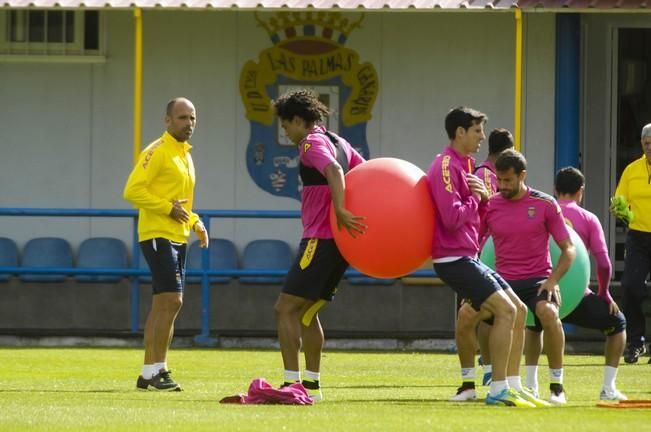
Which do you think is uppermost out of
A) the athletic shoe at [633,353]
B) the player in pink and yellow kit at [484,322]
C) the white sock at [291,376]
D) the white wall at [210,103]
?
the white wall at [210,103]

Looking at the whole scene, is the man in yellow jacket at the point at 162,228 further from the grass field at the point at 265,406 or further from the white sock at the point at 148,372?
the grass field at the point at 265,406

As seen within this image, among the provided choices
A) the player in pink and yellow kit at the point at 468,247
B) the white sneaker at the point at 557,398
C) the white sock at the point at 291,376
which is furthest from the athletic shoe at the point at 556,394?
the white sock at the point at 291,376

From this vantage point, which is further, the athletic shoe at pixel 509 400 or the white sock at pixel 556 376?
the white sock at pixel 556 376

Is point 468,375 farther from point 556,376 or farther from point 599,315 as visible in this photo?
point 599,315

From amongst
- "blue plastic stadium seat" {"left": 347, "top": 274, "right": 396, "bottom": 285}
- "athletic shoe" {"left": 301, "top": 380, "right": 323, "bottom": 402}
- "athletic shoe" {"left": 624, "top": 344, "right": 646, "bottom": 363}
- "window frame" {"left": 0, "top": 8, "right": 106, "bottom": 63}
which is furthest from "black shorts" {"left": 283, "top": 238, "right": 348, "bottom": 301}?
"window frame" {"left": 0, "top": 8, "right": 106, "bottom": 63}

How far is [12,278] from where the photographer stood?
59.5ft

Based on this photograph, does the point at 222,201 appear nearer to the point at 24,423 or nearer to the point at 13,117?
the point at 13,117

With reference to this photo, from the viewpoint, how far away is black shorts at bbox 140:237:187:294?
12.2 m

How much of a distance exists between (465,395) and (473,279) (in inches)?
49.4

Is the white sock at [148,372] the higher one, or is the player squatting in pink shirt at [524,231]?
the player squatting in pink shirt at [524,231]

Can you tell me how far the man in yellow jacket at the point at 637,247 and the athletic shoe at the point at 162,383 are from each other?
199 inches

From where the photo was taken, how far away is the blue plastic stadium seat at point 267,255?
18406 mm

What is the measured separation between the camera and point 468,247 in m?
10.4

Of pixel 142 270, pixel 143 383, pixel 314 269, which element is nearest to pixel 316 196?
pixel 314 269
